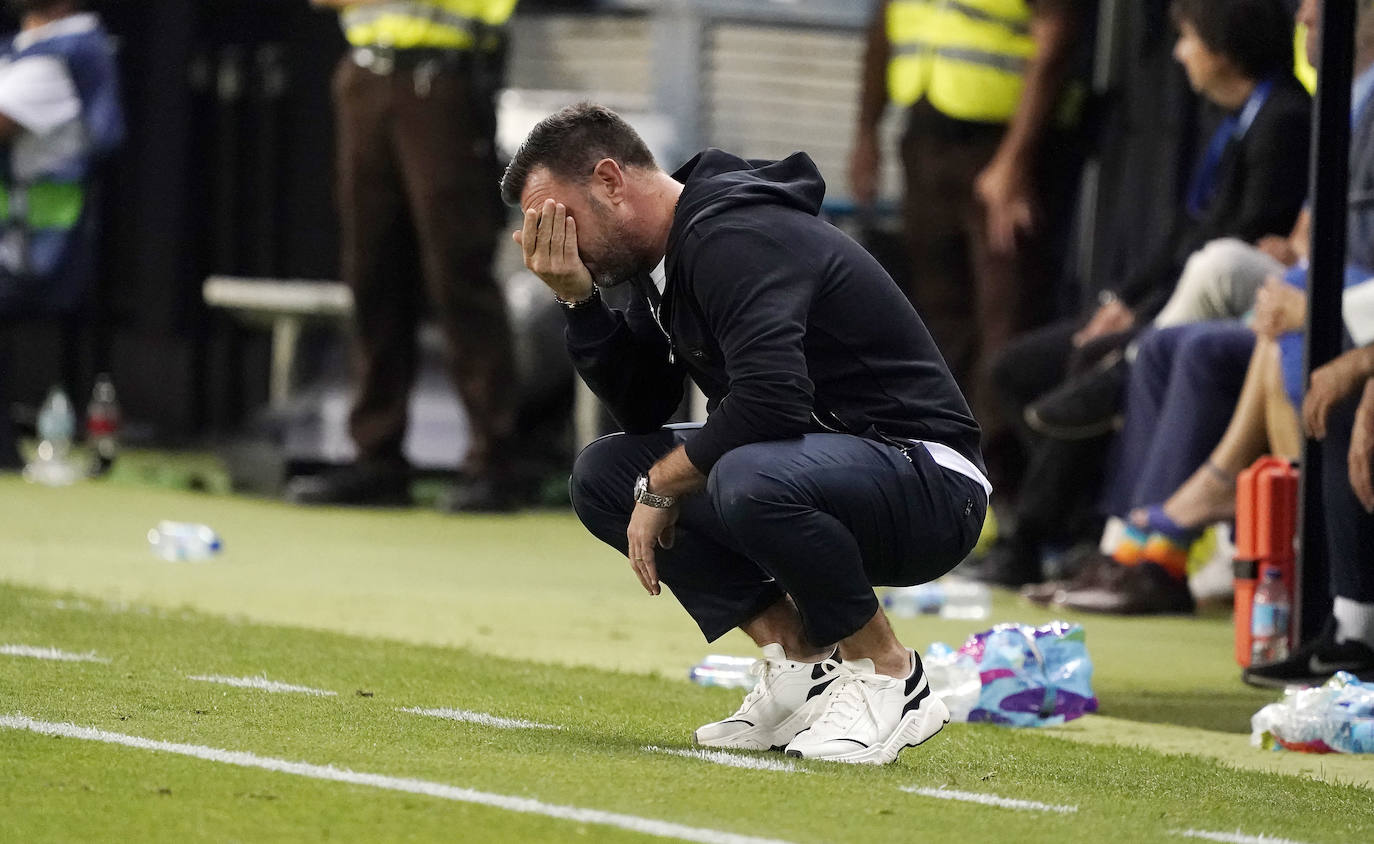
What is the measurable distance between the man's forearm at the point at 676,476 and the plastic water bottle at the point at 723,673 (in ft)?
3.44

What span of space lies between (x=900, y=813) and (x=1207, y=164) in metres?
4.25

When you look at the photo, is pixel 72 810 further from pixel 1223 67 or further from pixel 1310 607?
pixel 1223 67

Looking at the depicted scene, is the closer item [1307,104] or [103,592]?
[103,592]

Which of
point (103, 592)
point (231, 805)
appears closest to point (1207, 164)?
point (103, 592)

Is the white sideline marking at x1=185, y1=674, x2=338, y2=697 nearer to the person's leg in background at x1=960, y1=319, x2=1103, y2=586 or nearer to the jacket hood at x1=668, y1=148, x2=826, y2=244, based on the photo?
the jacket hood at x1=668, y1=148, x2=826, y2=244

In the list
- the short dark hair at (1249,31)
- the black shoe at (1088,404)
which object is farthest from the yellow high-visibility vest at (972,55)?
the black shoe at (1088,404)

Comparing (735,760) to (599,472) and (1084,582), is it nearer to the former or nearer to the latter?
(599,472)

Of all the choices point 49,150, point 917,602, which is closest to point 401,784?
point 917,602

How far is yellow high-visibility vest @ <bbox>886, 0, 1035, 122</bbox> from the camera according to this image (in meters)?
7.65

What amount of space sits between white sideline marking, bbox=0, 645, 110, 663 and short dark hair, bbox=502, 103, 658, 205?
1.42 metres

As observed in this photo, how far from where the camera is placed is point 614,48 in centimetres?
1120

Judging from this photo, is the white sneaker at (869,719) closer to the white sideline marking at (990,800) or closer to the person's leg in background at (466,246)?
the white sideline marking at (990,800)

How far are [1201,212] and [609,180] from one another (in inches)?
150

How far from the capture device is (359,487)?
852 centimetres
